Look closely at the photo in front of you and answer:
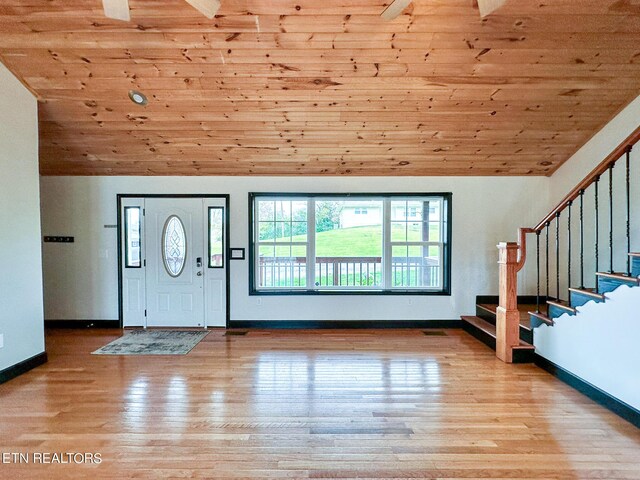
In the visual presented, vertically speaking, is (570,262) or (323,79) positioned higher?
(323,79)

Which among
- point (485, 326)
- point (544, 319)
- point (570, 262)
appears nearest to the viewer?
point (544, 319)

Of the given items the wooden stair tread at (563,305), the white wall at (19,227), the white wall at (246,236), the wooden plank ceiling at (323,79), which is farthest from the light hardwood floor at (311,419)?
the wooden plank ceiling at (323,79)

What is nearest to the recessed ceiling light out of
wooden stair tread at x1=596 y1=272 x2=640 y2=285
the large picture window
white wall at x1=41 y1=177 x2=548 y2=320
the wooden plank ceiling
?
the wooden plank ceiling

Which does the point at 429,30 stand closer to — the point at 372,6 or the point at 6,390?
the point at 372,6

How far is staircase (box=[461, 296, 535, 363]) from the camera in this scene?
385cm

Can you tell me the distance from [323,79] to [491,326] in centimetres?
377

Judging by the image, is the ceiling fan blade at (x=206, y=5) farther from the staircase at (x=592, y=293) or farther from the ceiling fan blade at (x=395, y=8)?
the staircase at (x=592, y=293)

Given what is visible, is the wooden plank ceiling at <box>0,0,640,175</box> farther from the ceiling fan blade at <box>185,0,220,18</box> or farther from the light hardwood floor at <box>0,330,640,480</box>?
the light hardwood floor at <box>0,330,640,480</box>

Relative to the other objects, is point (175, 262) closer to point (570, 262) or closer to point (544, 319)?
point (544, 319)

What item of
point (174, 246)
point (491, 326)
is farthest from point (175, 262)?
point (491, 326)

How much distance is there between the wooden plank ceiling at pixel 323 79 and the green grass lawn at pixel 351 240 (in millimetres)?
1081

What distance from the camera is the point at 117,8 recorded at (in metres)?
2.20

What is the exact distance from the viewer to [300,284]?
5477mm

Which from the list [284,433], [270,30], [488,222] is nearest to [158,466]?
[284,433]
